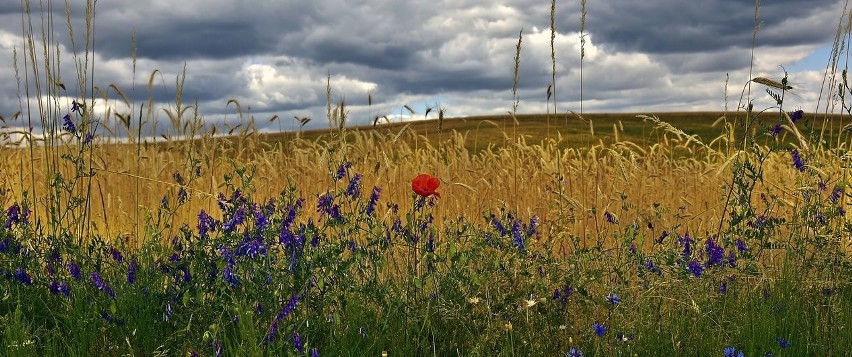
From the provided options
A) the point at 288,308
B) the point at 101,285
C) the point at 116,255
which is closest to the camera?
the point at 288,308

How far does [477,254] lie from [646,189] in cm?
415

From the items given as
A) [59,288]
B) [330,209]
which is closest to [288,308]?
[330,209]

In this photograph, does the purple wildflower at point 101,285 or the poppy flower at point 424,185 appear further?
the purple wildflower at point 101,285

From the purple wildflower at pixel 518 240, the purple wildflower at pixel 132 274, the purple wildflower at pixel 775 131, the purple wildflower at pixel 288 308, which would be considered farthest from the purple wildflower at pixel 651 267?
the purple wildflower at pixel 132 274

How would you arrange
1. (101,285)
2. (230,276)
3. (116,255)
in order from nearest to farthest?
1. (230,276)
2. (101,285)
3. (116,255)

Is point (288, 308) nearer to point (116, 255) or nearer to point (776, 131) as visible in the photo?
point (116, 255)

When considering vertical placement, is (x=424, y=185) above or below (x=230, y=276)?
above

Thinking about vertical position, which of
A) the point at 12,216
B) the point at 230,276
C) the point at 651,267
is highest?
the point at 12,216

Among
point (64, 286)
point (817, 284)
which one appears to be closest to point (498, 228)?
point (817, 284)

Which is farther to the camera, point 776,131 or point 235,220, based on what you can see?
point 776,131

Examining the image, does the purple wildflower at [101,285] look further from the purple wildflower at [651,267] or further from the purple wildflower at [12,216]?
the purple wildflower at [651,267]

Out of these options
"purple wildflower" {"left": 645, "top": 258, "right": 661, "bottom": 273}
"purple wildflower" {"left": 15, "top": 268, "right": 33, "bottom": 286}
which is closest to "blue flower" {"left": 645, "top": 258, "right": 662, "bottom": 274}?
"purple wildflower" {"left": 645, "top": 258, "right": 661, "bottom": 273}

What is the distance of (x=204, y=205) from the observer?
6.27 meters

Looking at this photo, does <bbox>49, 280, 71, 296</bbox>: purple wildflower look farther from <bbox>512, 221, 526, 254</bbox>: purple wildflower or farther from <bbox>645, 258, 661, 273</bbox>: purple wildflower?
<bbox>645, 258, 661, 273</bbox>: purple wildflower
